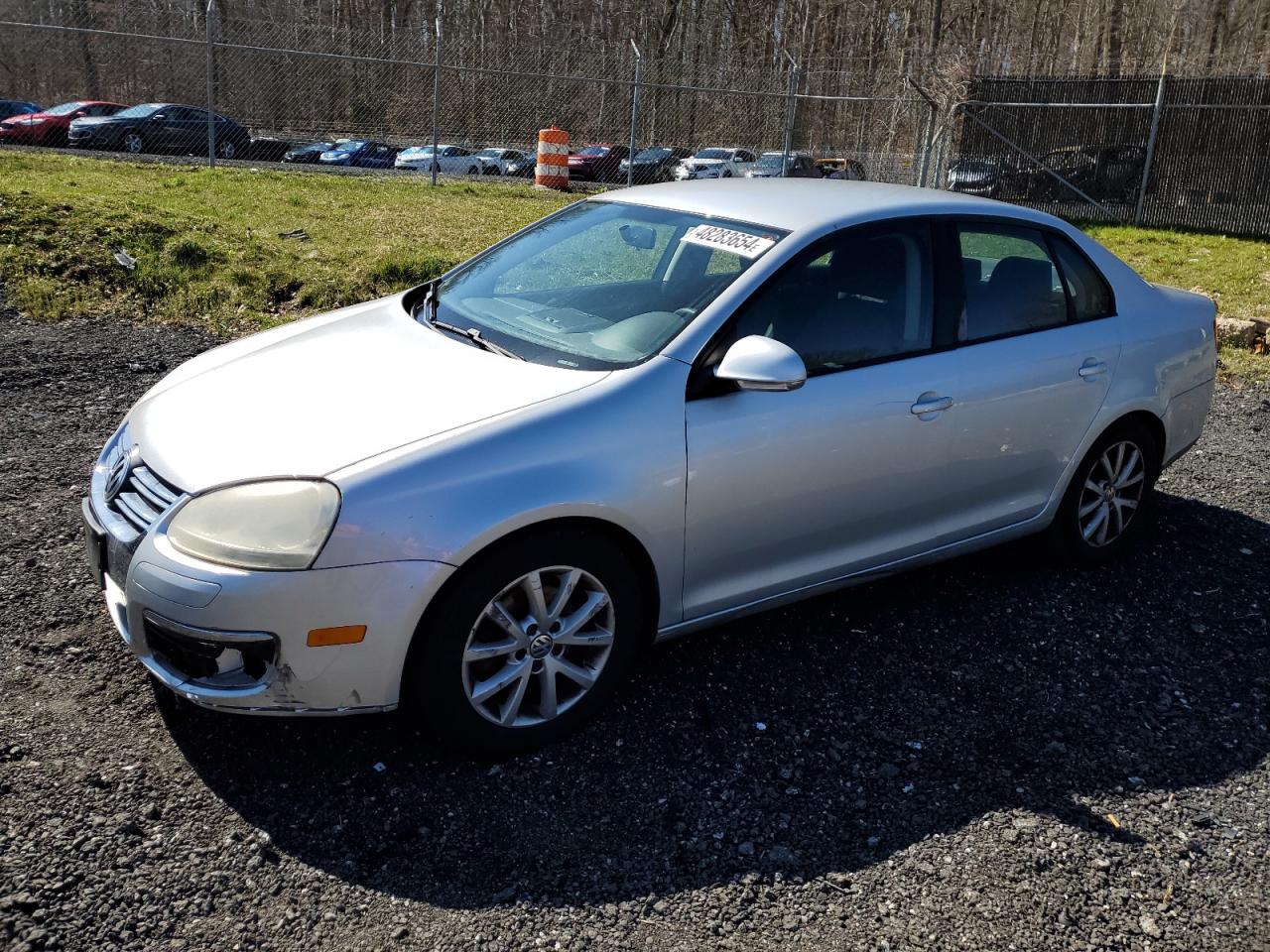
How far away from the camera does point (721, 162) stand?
73.0 feet

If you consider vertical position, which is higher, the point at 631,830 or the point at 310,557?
the point at 310,557

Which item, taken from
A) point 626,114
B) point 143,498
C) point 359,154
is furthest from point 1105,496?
point 359,154

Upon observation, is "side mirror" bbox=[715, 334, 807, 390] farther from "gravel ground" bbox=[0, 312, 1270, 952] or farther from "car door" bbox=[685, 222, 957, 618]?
"gravel ground" bbox=[0, 312, 1270, 952]

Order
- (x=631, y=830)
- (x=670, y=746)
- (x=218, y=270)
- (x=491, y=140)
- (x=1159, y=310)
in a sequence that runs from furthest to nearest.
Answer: (x=491, y=140), (x=218, y=270), (x=1159, y=310), (x=670, y=746), (x=631, y=830)

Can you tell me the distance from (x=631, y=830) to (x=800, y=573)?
1134 mm

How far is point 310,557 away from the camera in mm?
2770

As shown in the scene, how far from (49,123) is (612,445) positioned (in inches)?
1032

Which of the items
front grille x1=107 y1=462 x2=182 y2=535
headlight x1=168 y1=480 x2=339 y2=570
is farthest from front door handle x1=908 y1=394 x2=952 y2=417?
front grille x1=107 y1=462 x2=182 y2=535

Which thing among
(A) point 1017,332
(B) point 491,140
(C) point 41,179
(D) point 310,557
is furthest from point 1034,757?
(B) point 491,140

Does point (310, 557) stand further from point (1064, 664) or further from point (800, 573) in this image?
point (1064, 664)

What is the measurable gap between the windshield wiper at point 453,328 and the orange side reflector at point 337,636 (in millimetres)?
1110

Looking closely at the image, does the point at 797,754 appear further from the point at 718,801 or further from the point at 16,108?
the point at 16,108

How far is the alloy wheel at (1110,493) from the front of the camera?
4672mm

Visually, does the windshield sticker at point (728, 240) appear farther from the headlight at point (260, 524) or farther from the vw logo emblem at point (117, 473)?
the vw logo emblem at point (117, 473)
